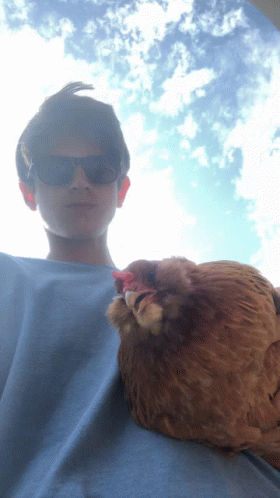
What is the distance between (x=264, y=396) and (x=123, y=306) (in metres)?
0.26

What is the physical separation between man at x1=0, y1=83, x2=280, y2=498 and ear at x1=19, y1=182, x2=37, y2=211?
6 centimetres

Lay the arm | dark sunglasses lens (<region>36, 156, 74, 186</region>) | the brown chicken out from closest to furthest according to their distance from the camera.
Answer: the brown chicken → dark sunglasses lens (<region>36, 156, 74, 186</region>) → the arm

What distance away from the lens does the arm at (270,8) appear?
1964 millimetres

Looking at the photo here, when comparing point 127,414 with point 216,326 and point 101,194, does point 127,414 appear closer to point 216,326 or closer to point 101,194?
point 216,326

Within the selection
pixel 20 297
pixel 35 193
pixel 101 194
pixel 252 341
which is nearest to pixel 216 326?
pixel 252 341

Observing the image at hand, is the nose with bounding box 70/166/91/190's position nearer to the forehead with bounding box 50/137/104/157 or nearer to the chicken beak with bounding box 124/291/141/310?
the forehead with bounding box 50/137/104/157

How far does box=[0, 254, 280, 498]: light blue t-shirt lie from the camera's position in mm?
485

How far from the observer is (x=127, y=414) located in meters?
0.62

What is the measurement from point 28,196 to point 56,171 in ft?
0.73

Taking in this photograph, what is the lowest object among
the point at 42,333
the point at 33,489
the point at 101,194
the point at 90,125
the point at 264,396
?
the point at 33,489

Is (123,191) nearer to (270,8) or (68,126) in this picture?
(68,126)

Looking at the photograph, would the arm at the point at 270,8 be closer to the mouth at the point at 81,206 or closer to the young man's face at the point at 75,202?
the young man's face at the point at 75,202

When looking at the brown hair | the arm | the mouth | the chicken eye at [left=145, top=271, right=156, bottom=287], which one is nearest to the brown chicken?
the chicken eye at [left=145, top=271, right=156, bottom=287]

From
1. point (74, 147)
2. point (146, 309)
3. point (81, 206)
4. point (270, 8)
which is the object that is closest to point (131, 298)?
point (146, 309)
